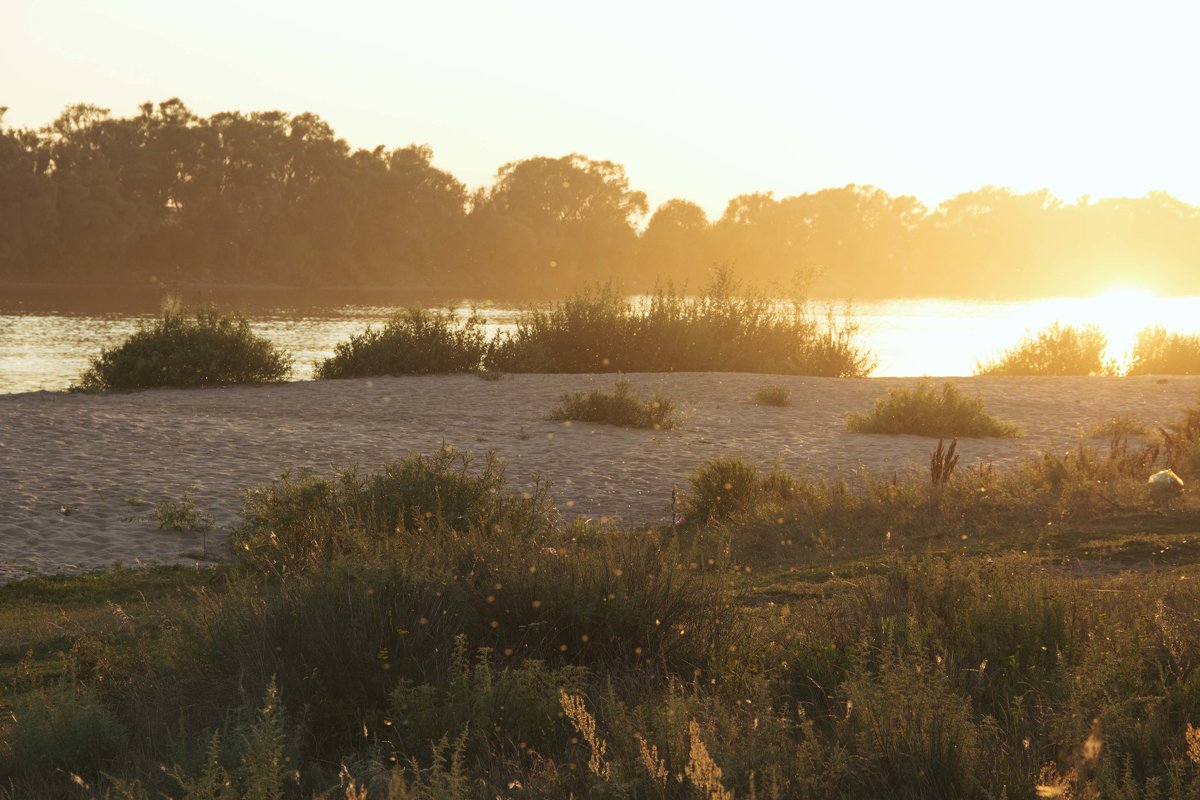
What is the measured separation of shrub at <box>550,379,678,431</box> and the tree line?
25.5m

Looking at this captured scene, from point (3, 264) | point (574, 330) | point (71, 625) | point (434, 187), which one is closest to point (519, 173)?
point (434, 187)

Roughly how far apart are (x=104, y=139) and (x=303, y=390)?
58.1 metres

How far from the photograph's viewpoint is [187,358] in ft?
65.8

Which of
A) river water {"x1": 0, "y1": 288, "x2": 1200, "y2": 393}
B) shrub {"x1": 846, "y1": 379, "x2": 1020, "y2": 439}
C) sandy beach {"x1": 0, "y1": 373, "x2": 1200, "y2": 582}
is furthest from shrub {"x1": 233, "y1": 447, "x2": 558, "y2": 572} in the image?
river water {"x1": 0, "y1": 288, "x2": 1200, "y2": 393}

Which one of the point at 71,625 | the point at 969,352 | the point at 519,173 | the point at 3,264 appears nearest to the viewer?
the point at 71,625

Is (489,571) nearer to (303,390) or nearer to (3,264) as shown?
(303,390)

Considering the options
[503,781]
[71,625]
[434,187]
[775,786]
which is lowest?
[71,625]

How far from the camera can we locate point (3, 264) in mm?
60625

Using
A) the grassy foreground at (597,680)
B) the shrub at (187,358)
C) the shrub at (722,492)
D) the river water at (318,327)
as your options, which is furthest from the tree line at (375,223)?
the grassy foreground at (597,680)

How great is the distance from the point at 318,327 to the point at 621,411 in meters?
26.0

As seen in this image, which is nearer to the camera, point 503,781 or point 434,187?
point 503,781

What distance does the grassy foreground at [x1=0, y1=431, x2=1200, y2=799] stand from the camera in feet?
11.6

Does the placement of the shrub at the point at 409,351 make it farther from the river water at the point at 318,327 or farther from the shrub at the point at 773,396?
the shrub at the point at 773,396

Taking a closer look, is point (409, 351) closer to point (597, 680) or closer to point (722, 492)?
point (722, 492)
